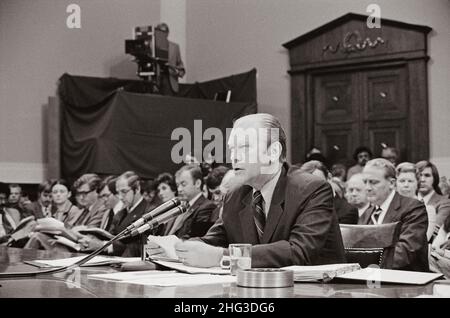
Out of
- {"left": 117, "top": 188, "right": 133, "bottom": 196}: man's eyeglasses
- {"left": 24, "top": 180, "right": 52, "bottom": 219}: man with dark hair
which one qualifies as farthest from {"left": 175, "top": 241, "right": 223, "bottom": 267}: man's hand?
{"left": 24, "top": 180, "right": 52, "bottom": 219}: man with dark hair

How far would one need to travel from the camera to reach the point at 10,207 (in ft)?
24.7

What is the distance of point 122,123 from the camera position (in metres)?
8.02

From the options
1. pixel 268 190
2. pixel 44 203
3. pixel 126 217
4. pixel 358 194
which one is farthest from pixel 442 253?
pixel 44 203

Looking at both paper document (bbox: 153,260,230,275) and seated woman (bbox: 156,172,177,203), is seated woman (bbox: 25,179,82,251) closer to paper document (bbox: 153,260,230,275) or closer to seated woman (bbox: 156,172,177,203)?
seated woman (bbox: 156,172,177,203)

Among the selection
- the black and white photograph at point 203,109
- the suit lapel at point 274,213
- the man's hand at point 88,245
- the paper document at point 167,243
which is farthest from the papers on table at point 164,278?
the man's hand at point 88,245

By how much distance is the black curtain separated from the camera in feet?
26.2

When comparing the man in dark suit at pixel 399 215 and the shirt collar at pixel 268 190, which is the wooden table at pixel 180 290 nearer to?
the shirt collar at pixel 268 190

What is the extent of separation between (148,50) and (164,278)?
23.4 ft

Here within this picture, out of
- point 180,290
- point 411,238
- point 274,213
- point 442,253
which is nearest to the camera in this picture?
point 180,290

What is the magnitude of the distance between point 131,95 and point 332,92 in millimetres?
2626

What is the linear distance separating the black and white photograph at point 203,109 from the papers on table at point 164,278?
1.03 meters

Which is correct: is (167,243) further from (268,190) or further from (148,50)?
(148,50)

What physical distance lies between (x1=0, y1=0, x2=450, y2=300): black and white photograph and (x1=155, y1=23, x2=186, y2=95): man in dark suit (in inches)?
1.1
